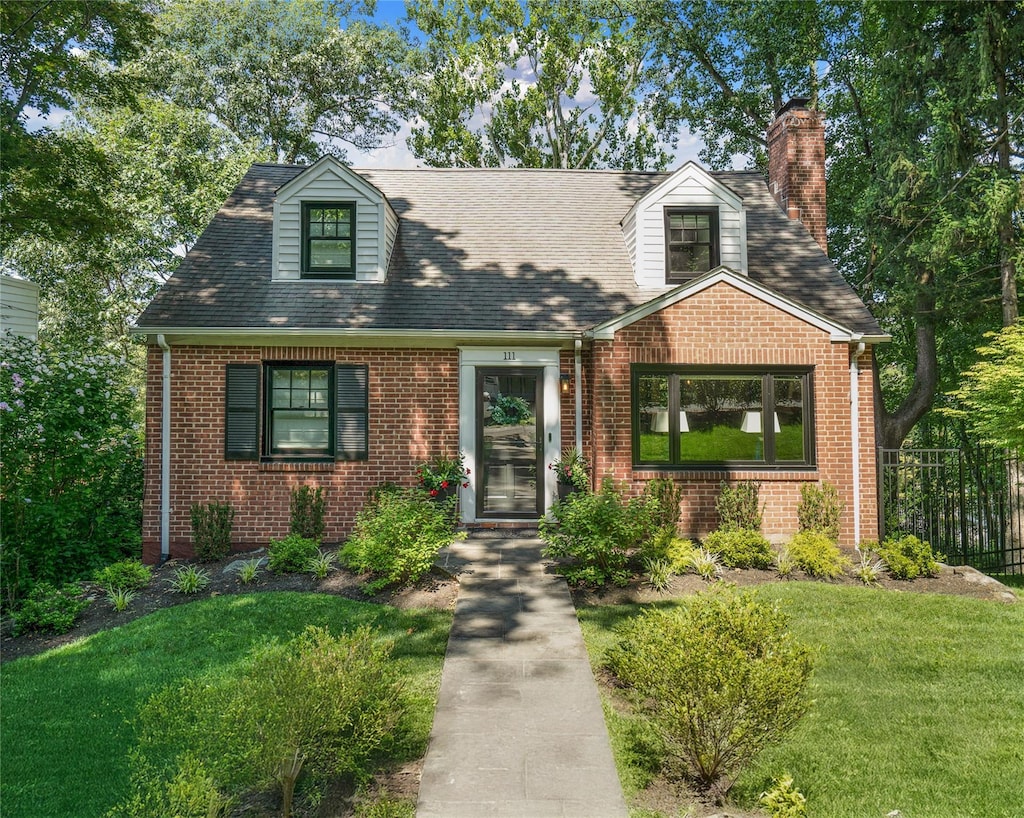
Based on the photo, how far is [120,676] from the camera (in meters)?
5.50

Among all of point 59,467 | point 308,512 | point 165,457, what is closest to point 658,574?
point 308,512

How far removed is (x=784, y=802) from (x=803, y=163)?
12.3m

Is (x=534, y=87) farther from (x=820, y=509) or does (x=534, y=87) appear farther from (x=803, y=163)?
(x=820, y=509)

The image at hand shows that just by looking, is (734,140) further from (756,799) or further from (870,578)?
(756,799)

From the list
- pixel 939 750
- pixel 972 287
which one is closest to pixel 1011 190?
pixel 972 287

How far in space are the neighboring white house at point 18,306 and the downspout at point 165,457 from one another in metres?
6.40

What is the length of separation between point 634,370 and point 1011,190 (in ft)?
27.4

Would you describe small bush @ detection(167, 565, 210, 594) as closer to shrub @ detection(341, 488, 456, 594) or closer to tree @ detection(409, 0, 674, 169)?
shrub @ detection(341, 488, 456, 594)

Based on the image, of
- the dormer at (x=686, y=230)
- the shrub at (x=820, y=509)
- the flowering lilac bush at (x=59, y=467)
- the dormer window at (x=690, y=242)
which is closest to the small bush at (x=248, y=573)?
the flowering lilac bush at (x=59, y=467)

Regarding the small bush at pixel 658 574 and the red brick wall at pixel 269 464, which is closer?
the small bush at pixel 658 574

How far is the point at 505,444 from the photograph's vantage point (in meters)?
10.2

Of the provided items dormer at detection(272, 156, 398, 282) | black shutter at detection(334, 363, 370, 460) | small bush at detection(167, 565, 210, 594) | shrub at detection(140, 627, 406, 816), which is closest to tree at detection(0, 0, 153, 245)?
dormer at detection(272, 156, 398, 282)

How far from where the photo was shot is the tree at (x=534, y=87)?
77.1ft

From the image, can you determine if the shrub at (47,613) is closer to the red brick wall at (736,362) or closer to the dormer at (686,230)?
the red brick wall at (736,362)
